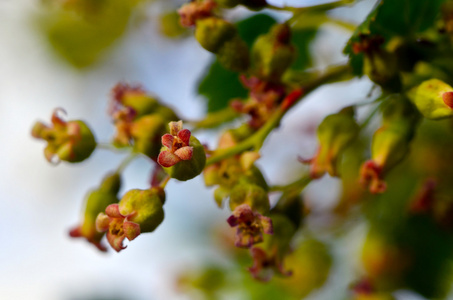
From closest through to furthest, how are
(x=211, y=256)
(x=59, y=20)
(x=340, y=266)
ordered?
1. (x=340, y=266)
2. (x=211, y=256)
3. (x=59, y=20)

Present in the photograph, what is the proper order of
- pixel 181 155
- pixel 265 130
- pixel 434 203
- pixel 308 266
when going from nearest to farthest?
pixel 181 155 → pixel 265 130 → pixel 434 203 → pixel 308 266

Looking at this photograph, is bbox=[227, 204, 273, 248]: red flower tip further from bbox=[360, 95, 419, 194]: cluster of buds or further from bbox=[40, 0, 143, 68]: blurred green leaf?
bbox=[40, 0, 143, 68]: blurred green leaf

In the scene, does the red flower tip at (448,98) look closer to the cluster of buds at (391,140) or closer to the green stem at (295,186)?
the cluster of buds at (391,140)

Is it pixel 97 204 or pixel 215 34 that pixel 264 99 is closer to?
pixel 215 34

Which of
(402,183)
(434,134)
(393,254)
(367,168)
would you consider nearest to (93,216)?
(367,168)

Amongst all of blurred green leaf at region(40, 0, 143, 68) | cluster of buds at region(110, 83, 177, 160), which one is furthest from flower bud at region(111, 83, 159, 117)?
blurred green leaf at region(40, 0, 143, 68)

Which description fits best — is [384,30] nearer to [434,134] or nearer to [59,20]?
[434,134]

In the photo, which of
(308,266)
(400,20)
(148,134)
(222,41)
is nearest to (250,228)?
(148,134)
